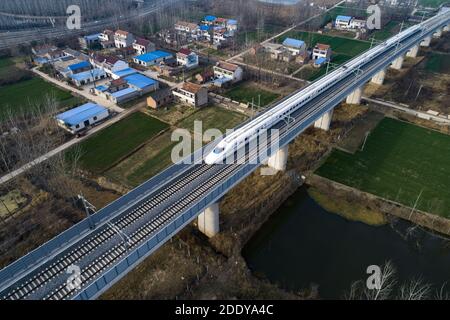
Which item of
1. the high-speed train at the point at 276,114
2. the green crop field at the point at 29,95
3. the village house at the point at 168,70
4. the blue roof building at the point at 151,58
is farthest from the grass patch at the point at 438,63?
the green crop field at the point at 29,95

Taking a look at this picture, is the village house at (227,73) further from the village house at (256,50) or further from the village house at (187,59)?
the village house at (256,50)

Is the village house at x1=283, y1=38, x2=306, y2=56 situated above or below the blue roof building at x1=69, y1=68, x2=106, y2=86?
above

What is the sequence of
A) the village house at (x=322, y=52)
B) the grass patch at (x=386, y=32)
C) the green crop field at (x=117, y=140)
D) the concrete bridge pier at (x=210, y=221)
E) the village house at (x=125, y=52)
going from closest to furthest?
the concrete bridge pier at (x=210, y=221) < the green crop field at (x=117, y=140) < the village house at (x=322, y=52) < the village house at (x=125, y=52) < the grass patch at (x=386, y=32)

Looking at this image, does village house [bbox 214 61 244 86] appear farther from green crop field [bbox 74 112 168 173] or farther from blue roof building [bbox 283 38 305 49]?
blue roof building [bbox 283 38 305 49]

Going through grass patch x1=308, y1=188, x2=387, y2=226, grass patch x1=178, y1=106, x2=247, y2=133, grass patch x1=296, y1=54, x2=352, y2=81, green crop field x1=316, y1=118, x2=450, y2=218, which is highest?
grass patch x1=296, y1=54, x2=352, y2=81

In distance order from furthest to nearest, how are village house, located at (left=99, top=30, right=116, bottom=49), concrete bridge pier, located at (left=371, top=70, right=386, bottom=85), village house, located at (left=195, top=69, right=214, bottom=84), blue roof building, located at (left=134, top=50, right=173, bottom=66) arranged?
1. village house, located at (left=99, top=30, right=116, bottom=49)
2. blue roof building, located at (left=134, top=50, right=173, bottom=66)
3. concrete bridge pier, located at (left=371, top=70, right=386, bottom=85)
4. village house, located at (left=195, top=69, right=214, bottom=84)

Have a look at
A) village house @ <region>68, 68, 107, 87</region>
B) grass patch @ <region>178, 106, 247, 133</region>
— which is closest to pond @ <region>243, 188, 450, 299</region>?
grass patch @ <region>178, 106, 247, 133</region>

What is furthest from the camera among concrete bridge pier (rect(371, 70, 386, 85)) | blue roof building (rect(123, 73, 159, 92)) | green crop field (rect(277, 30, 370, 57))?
green crop field (rect(277, 30, 370, 57))

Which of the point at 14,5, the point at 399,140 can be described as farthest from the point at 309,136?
the point at 14,5
